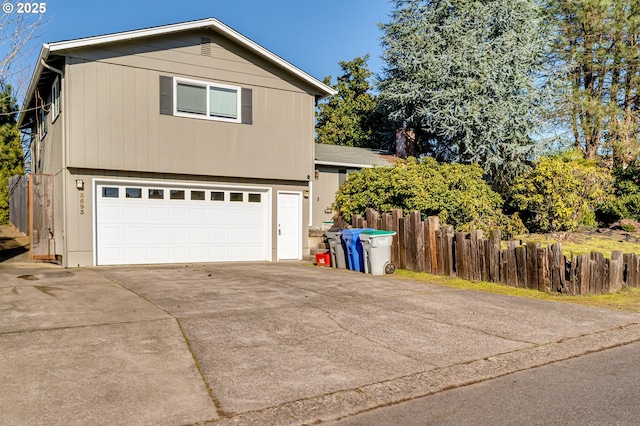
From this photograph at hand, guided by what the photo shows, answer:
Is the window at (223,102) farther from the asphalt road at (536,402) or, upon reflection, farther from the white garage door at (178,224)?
the asphalt road at (536,402)

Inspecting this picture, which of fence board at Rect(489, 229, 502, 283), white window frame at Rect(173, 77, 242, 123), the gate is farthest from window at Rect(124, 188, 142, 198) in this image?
fence board at Rect(489, 229, 502, 283)

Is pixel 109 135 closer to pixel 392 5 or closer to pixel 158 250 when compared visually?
pixel 158 250

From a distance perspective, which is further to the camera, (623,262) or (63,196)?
(63,196)

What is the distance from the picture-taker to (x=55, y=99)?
13.8m

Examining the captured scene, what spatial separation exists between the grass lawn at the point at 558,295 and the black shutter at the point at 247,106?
6690 mm

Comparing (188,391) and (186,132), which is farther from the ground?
(186,132)

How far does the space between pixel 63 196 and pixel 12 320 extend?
272 inches

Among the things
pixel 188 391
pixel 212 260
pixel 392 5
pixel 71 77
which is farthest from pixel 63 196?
pixel 392 5

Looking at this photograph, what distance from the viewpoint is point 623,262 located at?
9.89m

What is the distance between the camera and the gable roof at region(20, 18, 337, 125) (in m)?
11.9

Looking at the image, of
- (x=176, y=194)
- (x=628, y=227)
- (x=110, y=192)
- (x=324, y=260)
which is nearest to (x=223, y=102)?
(x=176, y=194)

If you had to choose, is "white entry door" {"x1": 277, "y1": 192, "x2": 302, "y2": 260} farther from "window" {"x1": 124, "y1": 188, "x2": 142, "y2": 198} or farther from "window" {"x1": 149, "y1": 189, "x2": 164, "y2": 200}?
"window" {"x1": 124, "y1": 188, "x2": 142, "y2": 198}

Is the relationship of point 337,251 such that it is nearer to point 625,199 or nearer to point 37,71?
point 37,71

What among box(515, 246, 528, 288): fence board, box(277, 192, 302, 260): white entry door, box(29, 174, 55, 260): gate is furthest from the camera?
box(277, 192, 302, 260): white entry door
